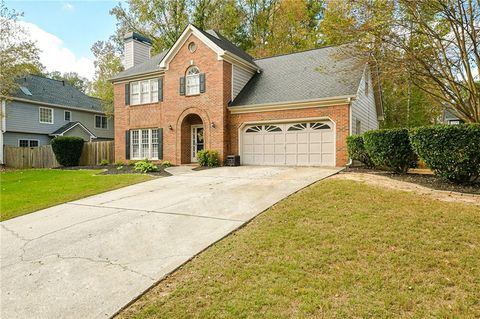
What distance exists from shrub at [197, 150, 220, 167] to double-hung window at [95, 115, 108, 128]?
19.3 m

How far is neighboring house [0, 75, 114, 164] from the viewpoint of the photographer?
2275cm

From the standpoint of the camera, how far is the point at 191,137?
17.3m

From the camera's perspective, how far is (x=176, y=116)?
16.7 metres

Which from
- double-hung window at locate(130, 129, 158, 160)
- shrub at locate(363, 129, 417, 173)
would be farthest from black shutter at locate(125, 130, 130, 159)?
shrub at locate(363, 129, 417, 173)

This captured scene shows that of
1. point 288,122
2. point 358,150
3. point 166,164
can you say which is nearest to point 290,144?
point 288,122

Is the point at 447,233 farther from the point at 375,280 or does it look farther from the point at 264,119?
the point at 264,119

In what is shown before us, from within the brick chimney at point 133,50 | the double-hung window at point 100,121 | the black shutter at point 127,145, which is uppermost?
the brick chimney at point 133,50

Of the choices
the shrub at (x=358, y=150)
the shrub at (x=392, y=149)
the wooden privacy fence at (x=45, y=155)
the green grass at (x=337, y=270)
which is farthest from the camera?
the wooden privacy fence at (x=45, y=155)

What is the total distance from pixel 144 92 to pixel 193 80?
3981mm

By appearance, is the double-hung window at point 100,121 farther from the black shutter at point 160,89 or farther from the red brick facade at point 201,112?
the black shutter at point 160,89

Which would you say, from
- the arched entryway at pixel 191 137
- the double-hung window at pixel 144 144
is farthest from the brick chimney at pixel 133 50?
the arched entryway at pixel 191 137

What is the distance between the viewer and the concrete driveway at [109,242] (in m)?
3.57

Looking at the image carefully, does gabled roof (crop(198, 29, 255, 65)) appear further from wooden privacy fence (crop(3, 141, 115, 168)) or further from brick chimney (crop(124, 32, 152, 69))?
wooden privacy fence (crop(3, 141, 115, 168))

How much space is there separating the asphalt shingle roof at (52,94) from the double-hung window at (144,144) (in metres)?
11.6
